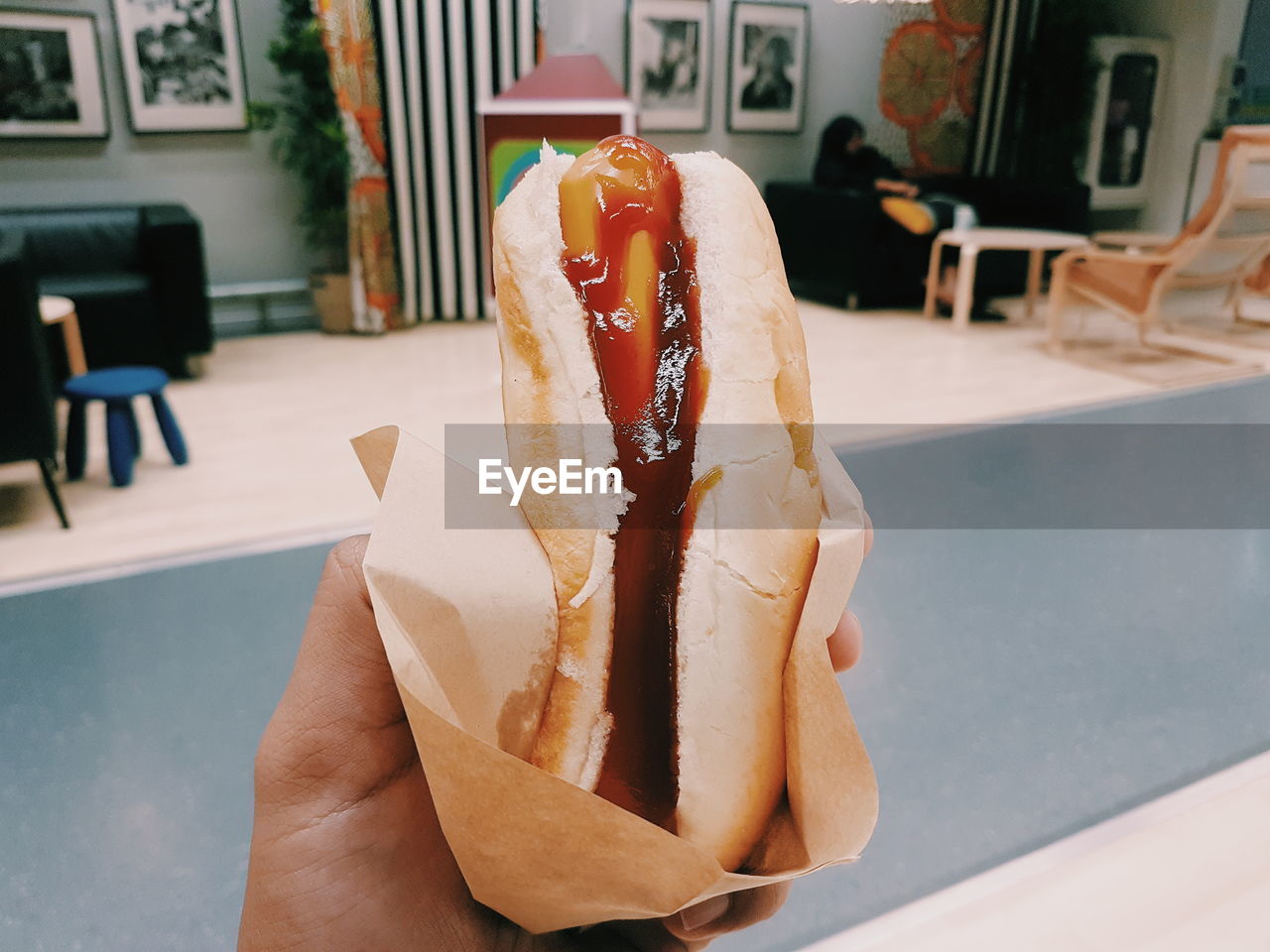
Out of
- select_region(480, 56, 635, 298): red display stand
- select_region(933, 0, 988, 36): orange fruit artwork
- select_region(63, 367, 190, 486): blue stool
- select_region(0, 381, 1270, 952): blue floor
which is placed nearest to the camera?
select_region(0, 381, 1270, 952): blue floor

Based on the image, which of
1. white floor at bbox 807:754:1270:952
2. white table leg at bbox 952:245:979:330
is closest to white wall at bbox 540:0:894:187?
white table leg at bbox 952:245:979:330

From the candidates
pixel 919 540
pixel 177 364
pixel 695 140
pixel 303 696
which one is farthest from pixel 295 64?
pixel 303 696

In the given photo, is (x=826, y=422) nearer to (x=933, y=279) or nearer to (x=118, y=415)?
(x=118, y=415)

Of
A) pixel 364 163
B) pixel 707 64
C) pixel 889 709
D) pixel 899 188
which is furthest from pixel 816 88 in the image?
pixel 889 709

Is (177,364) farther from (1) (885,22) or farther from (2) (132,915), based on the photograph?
(1) (885,22)

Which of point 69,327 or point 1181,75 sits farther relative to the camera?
point 1181,75

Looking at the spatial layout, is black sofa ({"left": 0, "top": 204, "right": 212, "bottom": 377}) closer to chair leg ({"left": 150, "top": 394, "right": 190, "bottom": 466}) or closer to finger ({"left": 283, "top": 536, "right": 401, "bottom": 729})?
chair leg ({"left": 150, "top": 394, "right": 190, "bottom": 466})
